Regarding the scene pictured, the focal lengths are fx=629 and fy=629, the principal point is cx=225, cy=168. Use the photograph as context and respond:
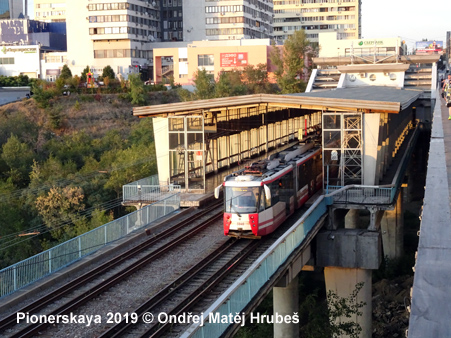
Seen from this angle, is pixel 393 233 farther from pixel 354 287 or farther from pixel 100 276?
pixel 100 276

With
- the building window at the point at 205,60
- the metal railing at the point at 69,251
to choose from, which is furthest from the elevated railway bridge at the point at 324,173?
the building window at the point at 205,60

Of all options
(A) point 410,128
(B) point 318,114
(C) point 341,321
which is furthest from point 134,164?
(C) point 341,321

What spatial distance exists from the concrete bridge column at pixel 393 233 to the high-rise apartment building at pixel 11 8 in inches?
4470

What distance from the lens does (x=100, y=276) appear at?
1592cm

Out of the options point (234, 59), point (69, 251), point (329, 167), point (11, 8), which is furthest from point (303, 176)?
point (11, 8)

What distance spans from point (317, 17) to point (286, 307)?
10420cm

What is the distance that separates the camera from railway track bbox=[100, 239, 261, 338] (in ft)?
40.8

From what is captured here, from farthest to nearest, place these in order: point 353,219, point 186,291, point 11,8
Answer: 1. point 11,8
2. point 353,219
3. point 186,291

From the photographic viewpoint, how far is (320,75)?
210ft

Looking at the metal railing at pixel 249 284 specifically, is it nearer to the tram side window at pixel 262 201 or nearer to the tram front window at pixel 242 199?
the tram side window at pixel 262 201

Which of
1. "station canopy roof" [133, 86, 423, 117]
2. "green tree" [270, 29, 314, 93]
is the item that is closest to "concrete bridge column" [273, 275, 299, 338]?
"station canopy roof" [133, 86, 423, 117]

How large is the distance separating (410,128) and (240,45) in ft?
103

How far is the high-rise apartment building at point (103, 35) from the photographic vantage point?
80625 millimetres

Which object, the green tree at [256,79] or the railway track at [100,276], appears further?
the green tree at [256,79]
